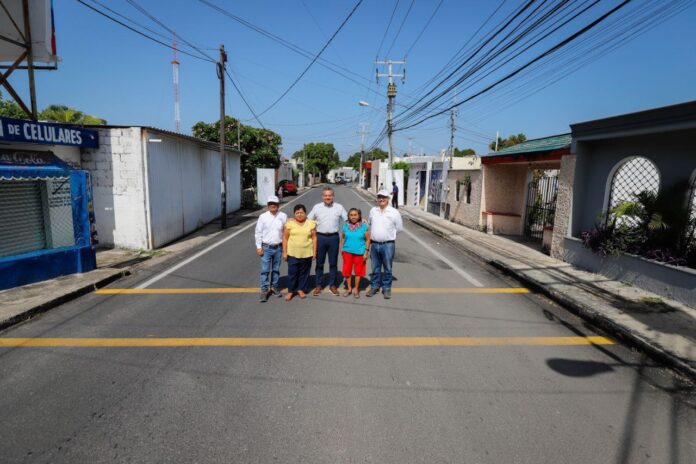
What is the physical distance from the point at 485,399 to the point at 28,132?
363 inches

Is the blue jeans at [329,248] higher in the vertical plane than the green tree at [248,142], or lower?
lower

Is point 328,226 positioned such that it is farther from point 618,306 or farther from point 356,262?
point 618,306

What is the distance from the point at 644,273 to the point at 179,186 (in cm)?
1254

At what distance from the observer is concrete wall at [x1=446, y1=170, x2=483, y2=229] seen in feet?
53.5

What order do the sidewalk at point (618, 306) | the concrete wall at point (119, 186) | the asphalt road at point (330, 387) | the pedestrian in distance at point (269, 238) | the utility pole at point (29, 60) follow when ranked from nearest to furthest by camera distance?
the asphalt road at point (330, 387) < the sidewalk at point (618, 306) < the pedestrian in distance at point (269, 238) < the utility pole at point (29, 60) < the concrete wall at point (119, 186)

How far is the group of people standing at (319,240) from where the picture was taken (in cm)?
645

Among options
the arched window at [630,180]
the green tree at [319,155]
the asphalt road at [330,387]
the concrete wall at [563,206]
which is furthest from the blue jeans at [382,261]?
the green tree at [319,155]

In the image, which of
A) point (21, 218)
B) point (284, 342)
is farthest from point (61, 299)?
point (284, 342)

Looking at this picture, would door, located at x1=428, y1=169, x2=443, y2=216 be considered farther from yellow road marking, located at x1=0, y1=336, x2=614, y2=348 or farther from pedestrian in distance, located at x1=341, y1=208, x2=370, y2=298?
yellow road marking, located at x1=0, y1=336, x2=614, y2=348

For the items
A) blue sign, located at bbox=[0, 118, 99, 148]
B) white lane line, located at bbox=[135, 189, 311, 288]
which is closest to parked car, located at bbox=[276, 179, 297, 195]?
white lane line, located at bbox=[135, 189, 311, 288]

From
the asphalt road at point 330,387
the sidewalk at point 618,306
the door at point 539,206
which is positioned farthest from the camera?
the door at point 539,206

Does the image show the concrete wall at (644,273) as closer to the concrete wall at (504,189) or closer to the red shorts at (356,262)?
the red shorts at (356,262)

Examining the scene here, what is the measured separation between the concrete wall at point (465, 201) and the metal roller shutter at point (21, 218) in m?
13.6

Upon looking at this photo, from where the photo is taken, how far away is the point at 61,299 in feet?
21.2
